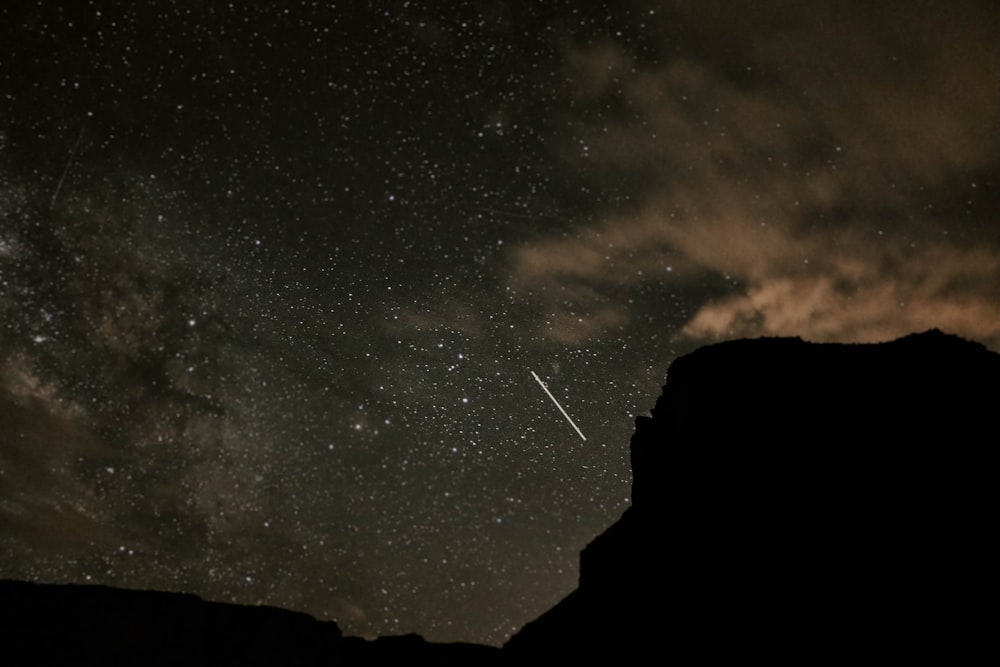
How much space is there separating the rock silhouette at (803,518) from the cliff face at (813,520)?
0.03 m

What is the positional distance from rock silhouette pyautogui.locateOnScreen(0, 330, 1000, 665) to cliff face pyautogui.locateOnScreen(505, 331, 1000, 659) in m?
0.03

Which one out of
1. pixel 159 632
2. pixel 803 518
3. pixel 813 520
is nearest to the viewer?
pixel 813 520

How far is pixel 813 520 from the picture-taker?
36.7 ft

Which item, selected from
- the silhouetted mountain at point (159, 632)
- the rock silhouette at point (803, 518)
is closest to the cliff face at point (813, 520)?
the rock silhouette at point (803, 518)

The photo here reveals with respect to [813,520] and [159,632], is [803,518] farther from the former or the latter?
[159,632]

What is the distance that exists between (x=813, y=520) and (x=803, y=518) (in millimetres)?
183

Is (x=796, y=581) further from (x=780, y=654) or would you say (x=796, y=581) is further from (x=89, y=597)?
(x=89, y=597)

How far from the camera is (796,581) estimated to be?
35.1 feet

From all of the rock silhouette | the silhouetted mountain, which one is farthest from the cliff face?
the silhouetted mountain

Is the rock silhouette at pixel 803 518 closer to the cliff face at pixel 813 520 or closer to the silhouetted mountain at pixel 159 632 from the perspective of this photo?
the cliff face at pixel 813 520

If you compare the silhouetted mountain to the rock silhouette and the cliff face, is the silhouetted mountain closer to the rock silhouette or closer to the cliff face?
the rock silhouette

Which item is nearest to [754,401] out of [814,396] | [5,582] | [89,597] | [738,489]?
[814,396]

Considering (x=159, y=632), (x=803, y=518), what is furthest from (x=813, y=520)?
(x=159, y=632)

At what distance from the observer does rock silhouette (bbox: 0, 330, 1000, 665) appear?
32.5 ft
